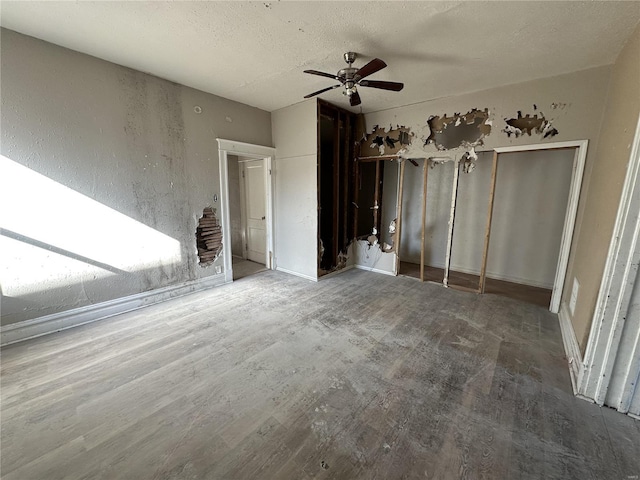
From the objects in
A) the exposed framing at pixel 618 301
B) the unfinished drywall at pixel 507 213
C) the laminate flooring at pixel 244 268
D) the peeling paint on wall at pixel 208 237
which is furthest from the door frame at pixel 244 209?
the exposed framing at pixel 618 301

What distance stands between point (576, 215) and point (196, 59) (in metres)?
4.60

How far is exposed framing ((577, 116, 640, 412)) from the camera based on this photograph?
1666mm

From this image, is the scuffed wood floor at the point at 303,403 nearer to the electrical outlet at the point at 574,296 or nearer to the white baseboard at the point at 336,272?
the electrical outlet at the point at 574,296

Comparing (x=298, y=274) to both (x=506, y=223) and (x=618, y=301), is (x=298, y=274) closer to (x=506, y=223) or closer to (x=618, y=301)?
(x=506, y=223)

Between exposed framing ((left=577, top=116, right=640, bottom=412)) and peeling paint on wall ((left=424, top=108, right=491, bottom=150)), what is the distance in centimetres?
205

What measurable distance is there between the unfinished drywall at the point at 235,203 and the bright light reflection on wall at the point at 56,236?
2527 millimetres

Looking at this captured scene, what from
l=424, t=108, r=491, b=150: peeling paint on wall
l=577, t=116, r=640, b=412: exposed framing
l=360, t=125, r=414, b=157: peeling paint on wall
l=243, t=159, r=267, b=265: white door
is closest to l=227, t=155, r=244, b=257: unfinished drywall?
l=243, t=159, r=267, b=265: white door

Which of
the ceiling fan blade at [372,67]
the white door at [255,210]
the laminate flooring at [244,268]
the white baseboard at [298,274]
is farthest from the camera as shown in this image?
the white door at [255,210]

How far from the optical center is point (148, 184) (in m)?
3.25

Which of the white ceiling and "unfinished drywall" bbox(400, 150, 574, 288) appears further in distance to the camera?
"unfinished drywall" bbox(400, 150, 574, 288)

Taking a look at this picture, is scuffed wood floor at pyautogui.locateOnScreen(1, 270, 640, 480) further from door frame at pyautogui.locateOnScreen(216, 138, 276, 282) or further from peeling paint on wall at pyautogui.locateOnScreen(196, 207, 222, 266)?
door frame at pyautogui.locateOnScreen(216, 138, 276, 282)

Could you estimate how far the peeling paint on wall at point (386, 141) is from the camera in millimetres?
4223

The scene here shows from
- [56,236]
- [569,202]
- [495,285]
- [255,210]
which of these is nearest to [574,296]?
[569,202]

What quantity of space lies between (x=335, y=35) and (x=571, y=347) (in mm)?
3487
